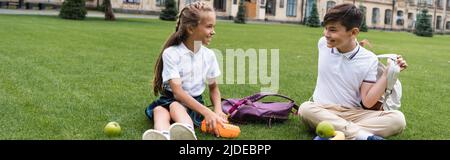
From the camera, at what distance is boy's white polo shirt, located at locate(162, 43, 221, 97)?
3.97 metres

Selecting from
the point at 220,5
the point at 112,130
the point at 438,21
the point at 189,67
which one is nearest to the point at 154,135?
the point at 112,130

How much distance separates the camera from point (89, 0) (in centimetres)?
3041

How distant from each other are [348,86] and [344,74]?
0.30ft

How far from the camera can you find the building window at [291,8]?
3750cm

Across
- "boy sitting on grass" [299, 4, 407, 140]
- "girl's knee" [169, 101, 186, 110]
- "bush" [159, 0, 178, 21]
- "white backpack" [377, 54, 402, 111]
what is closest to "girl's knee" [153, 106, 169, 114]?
"girl's knee" [169, 101, 186, 110]

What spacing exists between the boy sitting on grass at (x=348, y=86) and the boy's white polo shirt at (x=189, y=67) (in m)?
0.74

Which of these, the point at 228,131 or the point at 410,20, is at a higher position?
the point at 410,20

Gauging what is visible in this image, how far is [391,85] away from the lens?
3756 millimetres

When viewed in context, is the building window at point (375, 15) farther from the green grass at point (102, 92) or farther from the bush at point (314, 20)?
the green grass at point (102, 92)

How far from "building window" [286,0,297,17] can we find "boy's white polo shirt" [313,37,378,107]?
33872mm

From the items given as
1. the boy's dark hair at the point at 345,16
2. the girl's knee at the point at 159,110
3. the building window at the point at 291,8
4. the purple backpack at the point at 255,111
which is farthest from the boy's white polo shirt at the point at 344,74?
the building window at the point at 291,8

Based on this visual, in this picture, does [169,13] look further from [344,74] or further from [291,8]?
[344,74]

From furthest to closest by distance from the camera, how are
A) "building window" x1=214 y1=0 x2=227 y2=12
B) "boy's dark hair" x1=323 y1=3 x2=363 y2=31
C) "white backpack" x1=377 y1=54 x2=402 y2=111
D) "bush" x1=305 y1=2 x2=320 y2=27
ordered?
"building window" x1=214 y1=0 x2=227 y2=12
"bush" x1=305 y1=2 x2=320 y2=27
"boy's dark hair" x1=323 y1=3 x2=363 y2=31
"white backpack" x1=377 y1=54 x2=402 y2=111

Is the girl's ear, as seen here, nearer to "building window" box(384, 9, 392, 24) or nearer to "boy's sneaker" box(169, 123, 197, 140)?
"boy's sneaker" box(169, 123, 197, 140)
